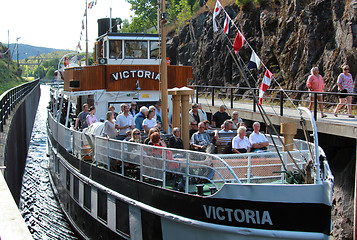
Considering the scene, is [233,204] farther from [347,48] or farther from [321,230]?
[347,48]

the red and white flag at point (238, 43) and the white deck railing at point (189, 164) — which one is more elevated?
the red and white flag at point (238, 43)

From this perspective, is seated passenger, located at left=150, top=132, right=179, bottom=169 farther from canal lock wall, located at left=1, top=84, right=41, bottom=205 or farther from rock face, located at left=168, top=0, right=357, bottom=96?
rock face, located at left=168, top=0, right=357, bottom=96

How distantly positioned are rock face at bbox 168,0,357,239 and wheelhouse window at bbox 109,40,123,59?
17.0 feet

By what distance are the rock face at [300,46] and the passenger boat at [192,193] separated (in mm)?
3294

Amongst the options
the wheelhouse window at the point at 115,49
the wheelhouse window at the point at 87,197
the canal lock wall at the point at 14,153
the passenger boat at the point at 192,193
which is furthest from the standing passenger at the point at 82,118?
the wheelhouse window at the point at 87,197

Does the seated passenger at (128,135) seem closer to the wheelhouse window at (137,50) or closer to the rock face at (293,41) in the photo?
the wheelhouse window at (137,50)

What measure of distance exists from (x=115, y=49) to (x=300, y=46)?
1058 centimetres

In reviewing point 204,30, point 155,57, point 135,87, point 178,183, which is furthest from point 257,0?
point 178,183

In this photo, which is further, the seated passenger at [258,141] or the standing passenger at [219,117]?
the standing passenger at [219,117]

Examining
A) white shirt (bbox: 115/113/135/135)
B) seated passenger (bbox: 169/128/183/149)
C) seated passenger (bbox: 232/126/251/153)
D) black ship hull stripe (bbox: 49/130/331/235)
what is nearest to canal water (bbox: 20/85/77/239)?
white shirt (bbox: 115/113/135/135)

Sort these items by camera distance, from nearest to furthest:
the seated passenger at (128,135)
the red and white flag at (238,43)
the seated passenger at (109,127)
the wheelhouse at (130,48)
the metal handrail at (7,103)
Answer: the red and white flag at (238,43) < the seated passenger at (128,135) < the seated passenger at (109,127) < the metal handrail at (7,103) < the wheelhouse at (130,48)

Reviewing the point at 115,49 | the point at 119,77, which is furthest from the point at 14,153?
the point at 115,49

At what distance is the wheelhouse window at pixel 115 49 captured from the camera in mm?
15281

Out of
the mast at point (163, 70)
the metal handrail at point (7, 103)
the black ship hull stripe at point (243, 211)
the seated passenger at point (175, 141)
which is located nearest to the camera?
the black ship hull stripe at point (243, 211)
